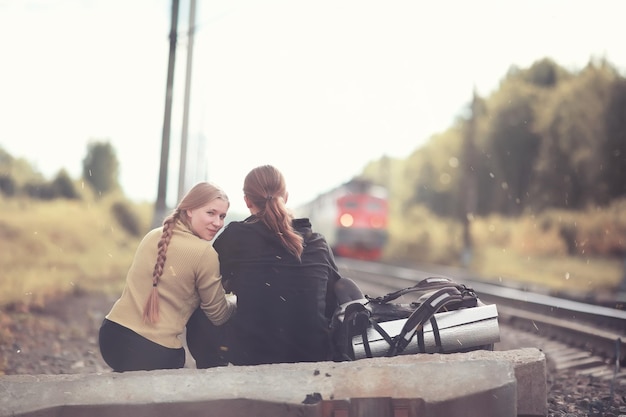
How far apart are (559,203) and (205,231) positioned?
2859 centimetres

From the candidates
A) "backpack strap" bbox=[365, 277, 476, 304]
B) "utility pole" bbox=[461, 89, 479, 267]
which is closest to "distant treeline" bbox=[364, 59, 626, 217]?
"utility pole" bbox=[461, 89, 479, 267]

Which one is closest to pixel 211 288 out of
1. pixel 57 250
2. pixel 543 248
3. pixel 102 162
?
pixel 57 250

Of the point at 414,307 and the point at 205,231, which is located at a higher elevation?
the point at 205,231

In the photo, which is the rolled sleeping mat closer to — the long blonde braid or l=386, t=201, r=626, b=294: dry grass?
the long blonde braid

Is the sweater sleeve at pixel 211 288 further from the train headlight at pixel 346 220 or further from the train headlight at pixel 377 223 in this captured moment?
the train headlight at pixel 377 223

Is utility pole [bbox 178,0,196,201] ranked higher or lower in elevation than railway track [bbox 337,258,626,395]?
higher

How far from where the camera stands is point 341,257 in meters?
28.2

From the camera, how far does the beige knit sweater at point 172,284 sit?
12.3 ft

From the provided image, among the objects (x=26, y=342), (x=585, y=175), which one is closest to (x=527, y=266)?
(x=585, y=175)

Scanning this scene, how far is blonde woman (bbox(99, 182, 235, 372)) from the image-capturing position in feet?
12.3

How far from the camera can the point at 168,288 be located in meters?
3.78

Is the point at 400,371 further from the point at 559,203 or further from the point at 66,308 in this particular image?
the point at 559,203

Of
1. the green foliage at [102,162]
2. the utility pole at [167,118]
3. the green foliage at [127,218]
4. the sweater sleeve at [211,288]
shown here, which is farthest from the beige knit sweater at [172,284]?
the green foliage at [102,162]

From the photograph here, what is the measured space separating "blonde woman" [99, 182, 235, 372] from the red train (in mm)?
22156
